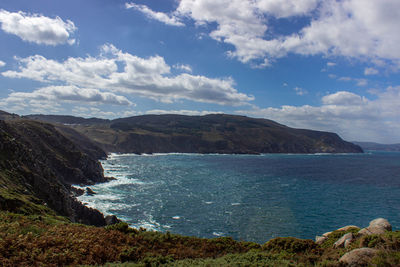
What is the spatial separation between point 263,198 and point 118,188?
42.0 meters

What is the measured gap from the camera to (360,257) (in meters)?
14.7

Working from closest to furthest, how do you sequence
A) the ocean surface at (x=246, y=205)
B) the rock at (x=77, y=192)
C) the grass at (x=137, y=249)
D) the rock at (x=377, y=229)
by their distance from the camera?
the grass at (x=137, y=249) → the rock at (x=377, y=229) → the ocean surface at (x=246, y=205) → the rock at (x=77, y=192)

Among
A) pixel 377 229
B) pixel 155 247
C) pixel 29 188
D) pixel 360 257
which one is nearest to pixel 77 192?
pixel 29 188

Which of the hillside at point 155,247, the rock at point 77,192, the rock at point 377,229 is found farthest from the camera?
the rock at point 77,192

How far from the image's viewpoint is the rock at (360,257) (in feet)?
47.5

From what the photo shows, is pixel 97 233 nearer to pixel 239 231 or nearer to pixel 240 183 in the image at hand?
pixel 239 231

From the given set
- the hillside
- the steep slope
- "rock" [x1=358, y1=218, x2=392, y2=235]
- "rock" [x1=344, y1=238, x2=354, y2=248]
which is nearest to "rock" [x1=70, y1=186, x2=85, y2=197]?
the steep slope

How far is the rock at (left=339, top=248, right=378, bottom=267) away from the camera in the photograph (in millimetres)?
14480

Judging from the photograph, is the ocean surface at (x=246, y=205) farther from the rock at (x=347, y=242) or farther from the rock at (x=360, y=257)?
the rock at (x=360, y=257)

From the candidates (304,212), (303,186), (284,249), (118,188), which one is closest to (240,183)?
(303,186)

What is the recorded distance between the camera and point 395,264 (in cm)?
1342

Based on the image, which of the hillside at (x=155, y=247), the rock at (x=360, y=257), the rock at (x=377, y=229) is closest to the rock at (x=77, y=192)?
the hillside at (x=155, y=247)

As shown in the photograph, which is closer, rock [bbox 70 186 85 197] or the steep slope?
the steep slope

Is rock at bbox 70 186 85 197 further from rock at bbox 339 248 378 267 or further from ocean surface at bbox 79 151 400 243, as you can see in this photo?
rock at bbox 339 248 378 267
